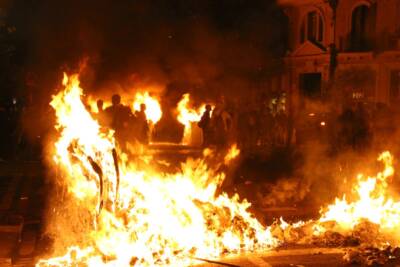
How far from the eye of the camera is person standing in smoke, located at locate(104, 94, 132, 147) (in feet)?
34.6

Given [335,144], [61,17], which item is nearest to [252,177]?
[335,144]

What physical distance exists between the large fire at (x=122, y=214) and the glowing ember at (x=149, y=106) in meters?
7.51

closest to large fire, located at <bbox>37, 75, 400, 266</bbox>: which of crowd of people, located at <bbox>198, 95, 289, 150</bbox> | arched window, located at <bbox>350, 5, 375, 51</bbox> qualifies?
crowd of people, located at <bbox>198, 95, 289, 150</bbox>

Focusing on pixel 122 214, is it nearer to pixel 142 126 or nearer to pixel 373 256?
pixel 373 256

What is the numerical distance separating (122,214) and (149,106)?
32.3 ft

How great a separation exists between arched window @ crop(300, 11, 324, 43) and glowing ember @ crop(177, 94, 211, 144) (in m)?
9.15

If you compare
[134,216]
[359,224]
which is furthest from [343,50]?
[134,216]

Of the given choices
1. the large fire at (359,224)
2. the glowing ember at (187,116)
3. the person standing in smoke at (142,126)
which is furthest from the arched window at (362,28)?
the large fire at (359,224)

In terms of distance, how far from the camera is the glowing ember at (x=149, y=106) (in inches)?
583

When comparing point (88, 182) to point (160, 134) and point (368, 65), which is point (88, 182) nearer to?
point (160, 134)

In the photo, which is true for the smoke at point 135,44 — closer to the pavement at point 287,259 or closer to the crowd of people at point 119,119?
the crowd of people at point 119,119

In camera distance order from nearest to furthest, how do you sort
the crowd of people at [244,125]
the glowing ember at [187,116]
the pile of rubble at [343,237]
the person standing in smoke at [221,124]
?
the pile of rubble at [343,237]
the person standing in smoke at [221,124]
the crowd of people at [244,125]
the glowing ember at [187,116]

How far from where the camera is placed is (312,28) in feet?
82.7

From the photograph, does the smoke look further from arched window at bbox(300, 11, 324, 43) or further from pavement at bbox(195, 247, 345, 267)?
arched window at bbox(300, 11, 324, 43)
